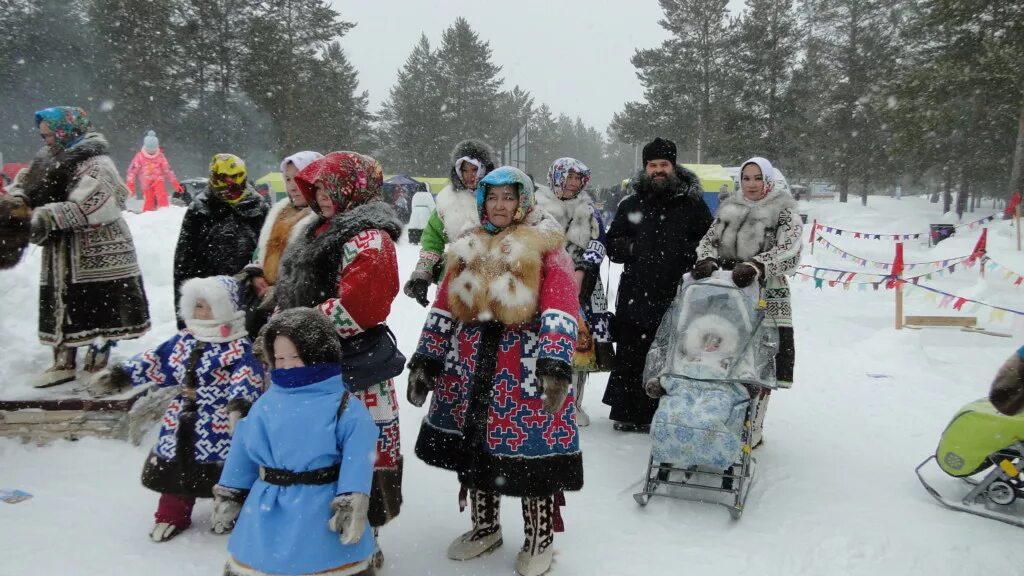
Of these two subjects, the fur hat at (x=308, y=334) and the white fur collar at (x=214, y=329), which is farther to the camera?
the white fur collar at (x=214, y=329)

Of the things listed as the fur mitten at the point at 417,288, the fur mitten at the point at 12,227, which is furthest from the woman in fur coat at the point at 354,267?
the fur mitten at the point at 12,227

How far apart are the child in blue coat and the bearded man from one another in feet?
10.7

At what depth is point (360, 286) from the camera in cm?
290

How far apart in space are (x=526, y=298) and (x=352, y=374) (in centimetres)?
87

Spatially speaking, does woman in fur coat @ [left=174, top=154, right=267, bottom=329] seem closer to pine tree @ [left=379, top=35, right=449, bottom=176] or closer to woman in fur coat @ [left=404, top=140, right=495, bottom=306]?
woman in fur coat @ [left=404, top=140, right=495, bottom=306]

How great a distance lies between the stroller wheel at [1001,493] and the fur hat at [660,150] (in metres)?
3.10

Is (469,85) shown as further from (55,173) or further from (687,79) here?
(55,173)

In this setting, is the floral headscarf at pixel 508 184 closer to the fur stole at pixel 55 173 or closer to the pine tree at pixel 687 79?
the fur stole at pixel 55 173

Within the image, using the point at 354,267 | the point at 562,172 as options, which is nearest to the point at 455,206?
the point at 562,172

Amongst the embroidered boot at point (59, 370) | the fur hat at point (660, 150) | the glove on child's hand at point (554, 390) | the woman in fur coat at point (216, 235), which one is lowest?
the embroidered boot at point (59, 370)

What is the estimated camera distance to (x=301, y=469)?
2594 mm

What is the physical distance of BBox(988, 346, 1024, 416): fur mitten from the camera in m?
2.42

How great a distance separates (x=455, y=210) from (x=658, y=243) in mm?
1664

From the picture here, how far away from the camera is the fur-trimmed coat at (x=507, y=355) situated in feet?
10.3
